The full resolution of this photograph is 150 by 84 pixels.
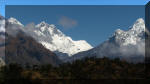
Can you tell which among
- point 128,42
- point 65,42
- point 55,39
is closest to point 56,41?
point 55,39

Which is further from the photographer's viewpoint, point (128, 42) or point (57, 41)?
point (57, 41)

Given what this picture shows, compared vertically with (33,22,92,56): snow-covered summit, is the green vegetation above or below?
below

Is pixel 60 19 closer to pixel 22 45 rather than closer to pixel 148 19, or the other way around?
pixel 22 45

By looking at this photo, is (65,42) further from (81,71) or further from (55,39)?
(81,71)

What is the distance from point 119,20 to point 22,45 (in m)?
11.7

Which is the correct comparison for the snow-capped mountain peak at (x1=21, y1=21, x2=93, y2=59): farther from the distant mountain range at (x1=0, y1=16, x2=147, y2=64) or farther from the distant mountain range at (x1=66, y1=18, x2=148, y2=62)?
the distant mountain range at (x1=66, y1=18, x2=148, y2=62)

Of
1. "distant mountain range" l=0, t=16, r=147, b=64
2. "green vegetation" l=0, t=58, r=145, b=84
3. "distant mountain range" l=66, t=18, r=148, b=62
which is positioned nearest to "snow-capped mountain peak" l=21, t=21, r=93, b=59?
"distant mountain range" l=0, t=16, r=147, b=64

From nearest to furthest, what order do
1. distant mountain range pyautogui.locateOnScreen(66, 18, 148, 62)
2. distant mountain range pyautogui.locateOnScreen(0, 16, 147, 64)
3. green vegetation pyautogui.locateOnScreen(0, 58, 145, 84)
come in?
green vegetation pyautogui.locateOnScreen(0, 58, 145, 84) < distant mountain range pyautogui.locateOnScreen(0, 16, 147, 64) < distant mountain range pyautogui.locateOnScreen(66, 18, 148, 62)

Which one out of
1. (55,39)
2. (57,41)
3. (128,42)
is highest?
(55,39)

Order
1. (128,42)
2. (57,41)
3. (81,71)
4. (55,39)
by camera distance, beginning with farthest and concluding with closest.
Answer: (55,39), (57,41), (128,42), (81,71)

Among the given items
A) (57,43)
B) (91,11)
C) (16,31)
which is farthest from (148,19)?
(16,31)

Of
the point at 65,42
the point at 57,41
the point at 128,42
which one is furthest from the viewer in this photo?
the point at 65,42

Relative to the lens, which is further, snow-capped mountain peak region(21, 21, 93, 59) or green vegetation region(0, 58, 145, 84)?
snow-capped mountain peak region(21, 21, 93, 59)

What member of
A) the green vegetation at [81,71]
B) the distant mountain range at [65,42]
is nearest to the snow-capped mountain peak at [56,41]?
the distant mountain range at [65,42]
